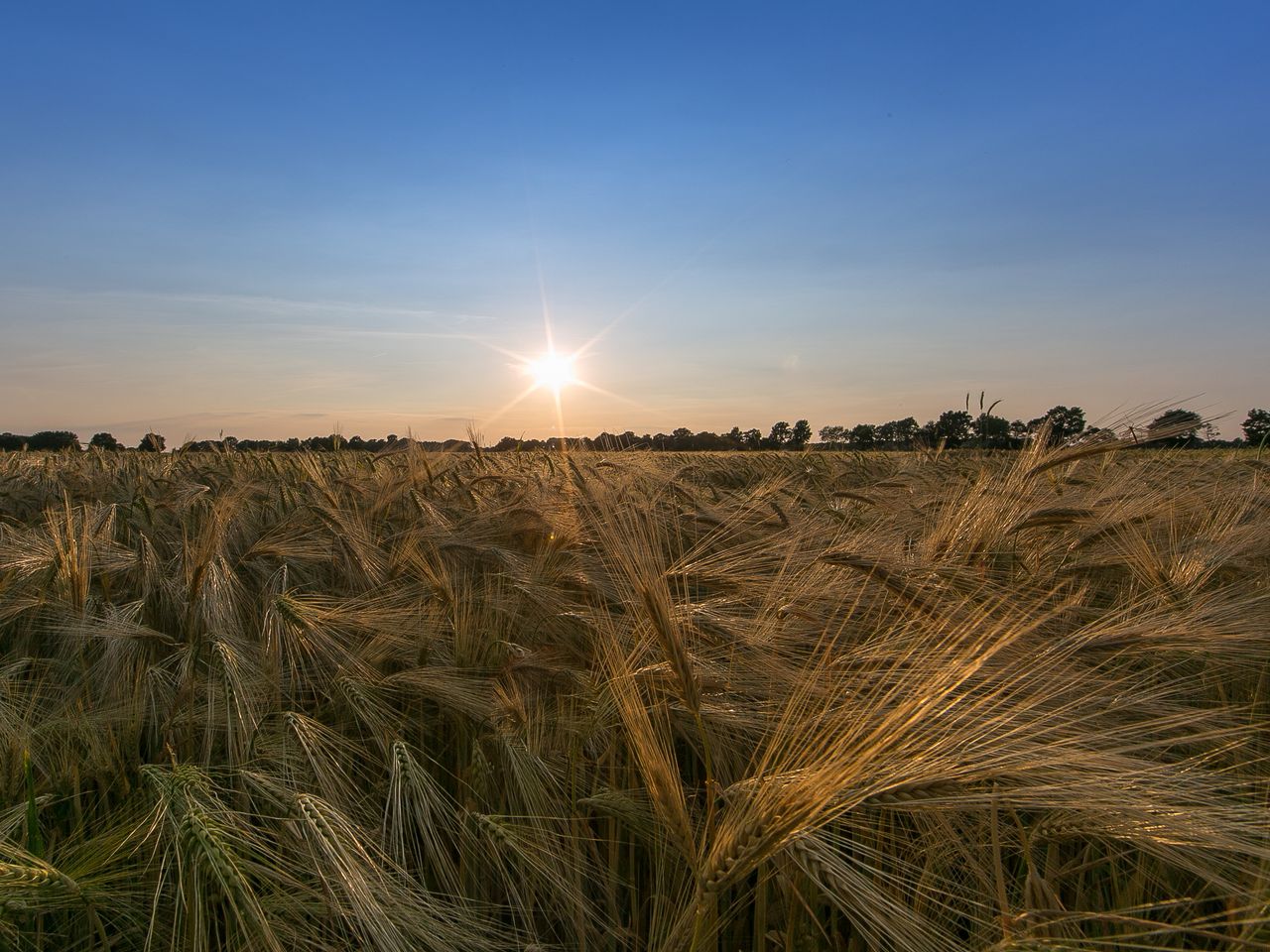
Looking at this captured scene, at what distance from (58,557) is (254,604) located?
28.2 inches

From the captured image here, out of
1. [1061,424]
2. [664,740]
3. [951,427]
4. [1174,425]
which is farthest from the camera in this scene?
[951,427]

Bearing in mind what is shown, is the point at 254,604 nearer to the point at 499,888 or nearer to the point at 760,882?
the point at 499,888

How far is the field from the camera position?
1070 millimetres

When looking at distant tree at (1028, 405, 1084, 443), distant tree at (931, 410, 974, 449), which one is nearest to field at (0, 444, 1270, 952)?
distant tree at (1028, 405, 1084, 443)

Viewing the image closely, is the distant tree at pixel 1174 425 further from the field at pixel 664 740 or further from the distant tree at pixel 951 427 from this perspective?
the distant tree at pixel 951 427

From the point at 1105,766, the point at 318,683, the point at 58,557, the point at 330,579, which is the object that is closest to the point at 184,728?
the point at 318,683

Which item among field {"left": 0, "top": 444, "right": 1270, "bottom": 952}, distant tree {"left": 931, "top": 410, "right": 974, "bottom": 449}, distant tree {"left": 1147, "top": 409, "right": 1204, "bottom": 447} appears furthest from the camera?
distant tree {"left": 931, "top": 410, "right": 974, "bottom": 449}

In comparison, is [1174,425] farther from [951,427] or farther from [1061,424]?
[951,427]

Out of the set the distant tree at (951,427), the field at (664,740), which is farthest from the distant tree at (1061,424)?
the distant tree at (951,427)

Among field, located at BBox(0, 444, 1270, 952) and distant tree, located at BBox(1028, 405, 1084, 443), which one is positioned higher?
distant tree, located at BBox(1028, 405, 1084, 443)

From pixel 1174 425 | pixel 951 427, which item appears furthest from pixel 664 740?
pixel 951 427

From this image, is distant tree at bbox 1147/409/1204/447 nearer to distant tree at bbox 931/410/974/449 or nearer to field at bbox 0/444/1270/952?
field at bbox 0/444/1270/952

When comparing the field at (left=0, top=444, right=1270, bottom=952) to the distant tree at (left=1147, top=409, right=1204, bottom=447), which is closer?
the field at (left=0, top=444, right=1270, bottom=952)

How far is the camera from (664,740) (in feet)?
4.81
